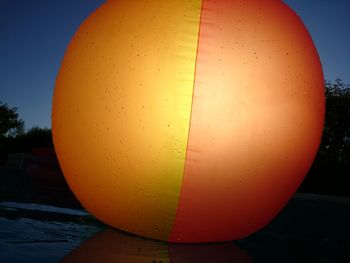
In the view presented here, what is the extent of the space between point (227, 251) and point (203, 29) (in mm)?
1777

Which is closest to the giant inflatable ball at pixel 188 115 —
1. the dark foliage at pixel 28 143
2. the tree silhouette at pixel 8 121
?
the dark foliage at pixel 28 143

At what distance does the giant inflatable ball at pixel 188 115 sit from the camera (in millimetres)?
2617

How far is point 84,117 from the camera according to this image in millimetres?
2893

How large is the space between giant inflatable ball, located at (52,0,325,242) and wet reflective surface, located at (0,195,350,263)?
18 cm

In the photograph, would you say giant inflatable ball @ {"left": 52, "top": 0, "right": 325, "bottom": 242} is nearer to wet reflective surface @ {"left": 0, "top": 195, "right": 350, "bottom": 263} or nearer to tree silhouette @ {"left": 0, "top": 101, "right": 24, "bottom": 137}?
wet reflective surface @ {"left": 0, "top": 195, "right": 350, "bottom": 263}

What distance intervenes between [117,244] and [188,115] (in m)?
1.26

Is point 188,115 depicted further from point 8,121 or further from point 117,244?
point 8,121

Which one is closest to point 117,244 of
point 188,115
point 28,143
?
point 188,115

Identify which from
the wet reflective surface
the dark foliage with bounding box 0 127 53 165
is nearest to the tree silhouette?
the dark foliage with bounding box 0 127 53 165

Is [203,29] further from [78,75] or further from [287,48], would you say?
[78,75]

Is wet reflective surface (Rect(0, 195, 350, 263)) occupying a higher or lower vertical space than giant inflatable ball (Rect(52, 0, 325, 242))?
lower

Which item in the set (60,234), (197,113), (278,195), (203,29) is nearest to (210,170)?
(197,113)

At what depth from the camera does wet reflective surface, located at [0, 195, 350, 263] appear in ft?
8.66

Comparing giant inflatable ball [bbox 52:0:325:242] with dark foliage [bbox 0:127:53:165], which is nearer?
giant inflatable ball [bbox 52:0:325:242]
